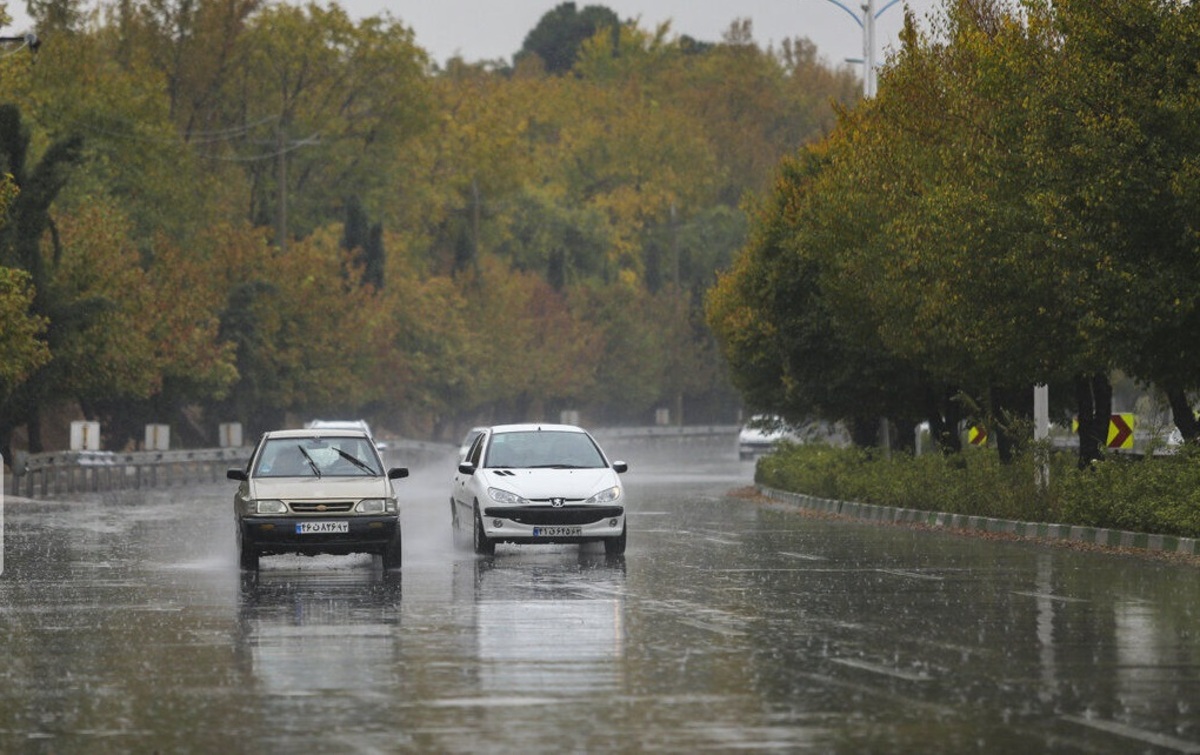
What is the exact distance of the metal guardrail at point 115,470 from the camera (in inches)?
2072

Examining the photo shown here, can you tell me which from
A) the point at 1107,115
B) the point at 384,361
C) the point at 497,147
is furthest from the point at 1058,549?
the point at 497,147

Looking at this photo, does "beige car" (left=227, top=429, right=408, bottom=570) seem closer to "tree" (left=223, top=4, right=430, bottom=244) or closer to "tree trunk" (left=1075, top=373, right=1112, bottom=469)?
"tree trunk" (left=1075, top=373, right=1112, bottom=469)

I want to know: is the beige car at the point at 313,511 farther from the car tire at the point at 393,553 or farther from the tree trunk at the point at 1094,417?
the tree trunk at the point at 1094,417

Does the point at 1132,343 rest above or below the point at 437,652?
above

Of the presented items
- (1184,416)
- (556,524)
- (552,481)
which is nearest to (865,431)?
(1184,416)

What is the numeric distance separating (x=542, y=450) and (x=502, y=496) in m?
1.68

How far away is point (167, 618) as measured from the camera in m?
17.9

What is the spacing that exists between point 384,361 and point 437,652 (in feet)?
247

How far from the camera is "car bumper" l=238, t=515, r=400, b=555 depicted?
75.2ft

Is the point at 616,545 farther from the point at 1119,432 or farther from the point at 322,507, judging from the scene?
the point at 1119,432

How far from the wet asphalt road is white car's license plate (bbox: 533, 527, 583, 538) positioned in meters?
0.38

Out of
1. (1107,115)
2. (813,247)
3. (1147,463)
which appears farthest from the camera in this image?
(813,247)

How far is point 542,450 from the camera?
27.3m

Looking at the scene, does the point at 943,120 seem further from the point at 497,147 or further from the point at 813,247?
the point at 497,147
